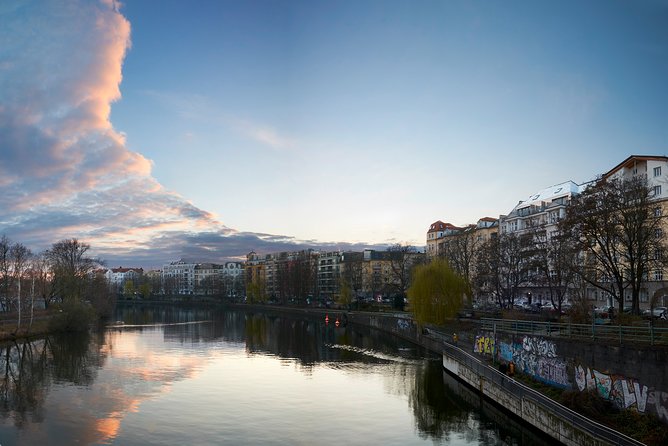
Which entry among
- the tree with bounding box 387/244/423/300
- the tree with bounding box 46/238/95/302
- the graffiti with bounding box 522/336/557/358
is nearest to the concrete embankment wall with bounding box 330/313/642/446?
the graffiti with bounding box 522/336/557/358

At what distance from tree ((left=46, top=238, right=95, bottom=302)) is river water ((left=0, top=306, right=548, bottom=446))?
24589 millimetres

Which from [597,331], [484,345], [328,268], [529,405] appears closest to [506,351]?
[484,345]

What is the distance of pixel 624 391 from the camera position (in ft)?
71.6

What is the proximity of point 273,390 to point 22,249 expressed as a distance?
213 ft

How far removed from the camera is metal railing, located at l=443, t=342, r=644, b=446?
1855 cm

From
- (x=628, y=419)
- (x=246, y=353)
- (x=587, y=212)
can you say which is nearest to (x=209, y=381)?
(x=246, y=353)

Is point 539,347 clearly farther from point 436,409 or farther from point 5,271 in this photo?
point 5,271

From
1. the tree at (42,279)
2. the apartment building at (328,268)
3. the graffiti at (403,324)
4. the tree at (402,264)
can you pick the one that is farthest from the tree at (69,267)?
the apartment building at (328,268)

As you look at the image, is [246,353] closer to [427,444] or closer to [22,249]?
[427,444]

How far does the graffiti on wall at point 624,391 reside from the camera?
64.5 ft

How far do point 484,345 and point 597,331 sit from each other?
48.9 ft

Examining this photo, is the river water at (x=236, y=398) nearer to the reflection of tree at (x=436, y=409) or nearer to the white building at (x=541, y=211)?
the reflection of tree at (x=436, y=409)

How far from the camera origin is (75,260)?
9481cm

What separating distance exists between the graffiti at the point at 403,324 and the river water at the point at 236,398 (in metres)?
8.94
